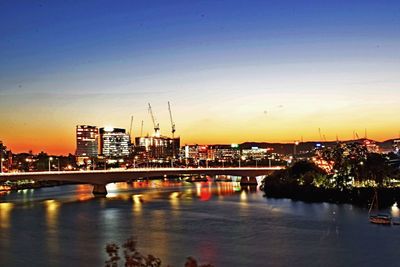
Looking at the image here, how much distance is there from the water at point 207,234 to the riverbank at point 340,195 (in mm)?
2094

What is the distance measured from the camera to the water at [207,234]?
19.7 m

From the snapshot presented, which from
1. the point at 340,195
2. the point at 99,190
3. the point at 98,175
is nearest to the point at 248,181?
the point at 99,190

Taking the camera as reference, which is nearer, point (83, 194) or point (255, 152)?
point (83, 194)

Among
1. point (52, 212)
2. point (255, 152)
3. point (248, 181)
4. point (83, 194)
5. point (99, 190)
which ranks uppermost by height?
point (255, 152)

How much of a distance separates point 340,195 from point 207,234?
684 inches

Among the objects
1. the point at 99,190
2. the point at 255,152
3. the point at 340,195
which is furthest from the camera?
the point at 255,152

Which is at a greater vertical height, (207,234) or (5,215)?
(5,215)

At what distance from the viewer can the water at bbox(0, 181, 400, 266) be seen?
19734 mm

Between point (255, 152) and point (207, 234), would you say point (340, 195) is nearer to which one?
point (207, 234)

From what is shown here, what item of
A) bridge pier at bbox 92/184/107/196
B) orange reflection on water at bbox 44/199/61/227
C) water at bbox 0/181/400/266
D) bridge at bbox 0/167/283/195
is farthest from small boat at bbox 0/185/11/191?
water at bbox 0/181/400/266

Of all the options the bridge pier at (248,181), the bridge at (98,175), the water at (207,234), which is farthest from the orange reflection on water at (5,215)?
the bridge pier at (248,181)

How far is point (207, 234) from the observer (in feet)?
82.6

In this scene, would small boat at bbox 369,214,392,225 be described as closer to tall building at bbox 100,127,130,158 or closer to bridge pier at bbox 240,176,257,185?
bridge pier at bbox 240,176,257,185

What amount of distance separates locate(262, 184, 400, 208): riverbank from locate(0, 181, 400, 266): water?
209 centimetres
